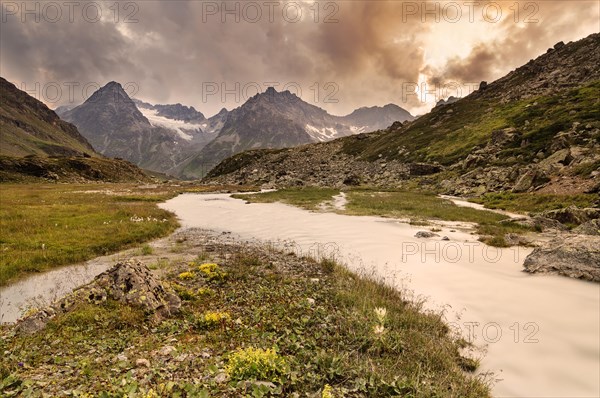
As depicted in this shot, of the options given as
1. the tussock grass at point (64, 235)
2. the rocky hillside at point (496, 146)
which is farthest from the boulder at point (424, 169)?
the tussock grass at point (64, 235)

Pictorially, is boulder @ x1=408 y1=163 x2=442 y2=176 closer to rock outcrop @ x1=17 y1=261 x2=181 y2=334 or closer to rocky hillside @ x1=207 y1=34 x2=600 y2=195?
rocky hillside @ x1=207 y1=34 x2=600 y2=195

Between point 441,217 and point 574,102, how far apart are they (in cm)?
8278

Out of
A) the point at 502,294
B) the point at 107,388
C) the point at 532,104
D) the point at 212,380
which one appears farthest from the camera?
the point at 532,104

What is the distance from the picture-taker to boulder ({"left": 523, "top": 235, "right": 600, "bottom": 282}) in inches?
507

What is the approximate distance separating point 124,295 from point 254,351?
5668 millimetres

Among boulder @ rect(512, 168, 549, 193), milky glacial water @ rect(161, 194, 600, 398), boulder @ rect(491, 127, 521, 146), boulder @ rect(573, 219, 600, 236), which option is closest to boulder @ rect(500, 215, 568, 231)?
boulder @ rect(573, 219, 600, 236)

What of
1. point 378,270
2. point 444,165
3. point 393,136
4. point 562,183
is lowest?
point 378,270

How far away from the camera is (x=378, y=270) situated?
15.8m

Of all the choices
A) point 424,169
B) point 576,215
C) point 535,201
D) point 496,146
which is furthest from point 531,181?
point 424,169

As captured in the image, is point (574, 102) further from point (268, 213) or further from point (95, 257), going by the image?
point (95, 257)

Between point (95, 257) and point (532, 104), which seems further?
point (532, 104)

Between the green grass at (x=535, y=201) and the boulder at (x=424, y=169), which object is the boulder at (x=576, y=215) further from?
the boulder at (x=424, y=169)

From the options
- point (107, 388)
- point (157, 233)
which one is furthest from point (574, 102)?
point (107, 388)

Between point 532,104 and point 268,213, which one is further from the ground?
point 532,104
